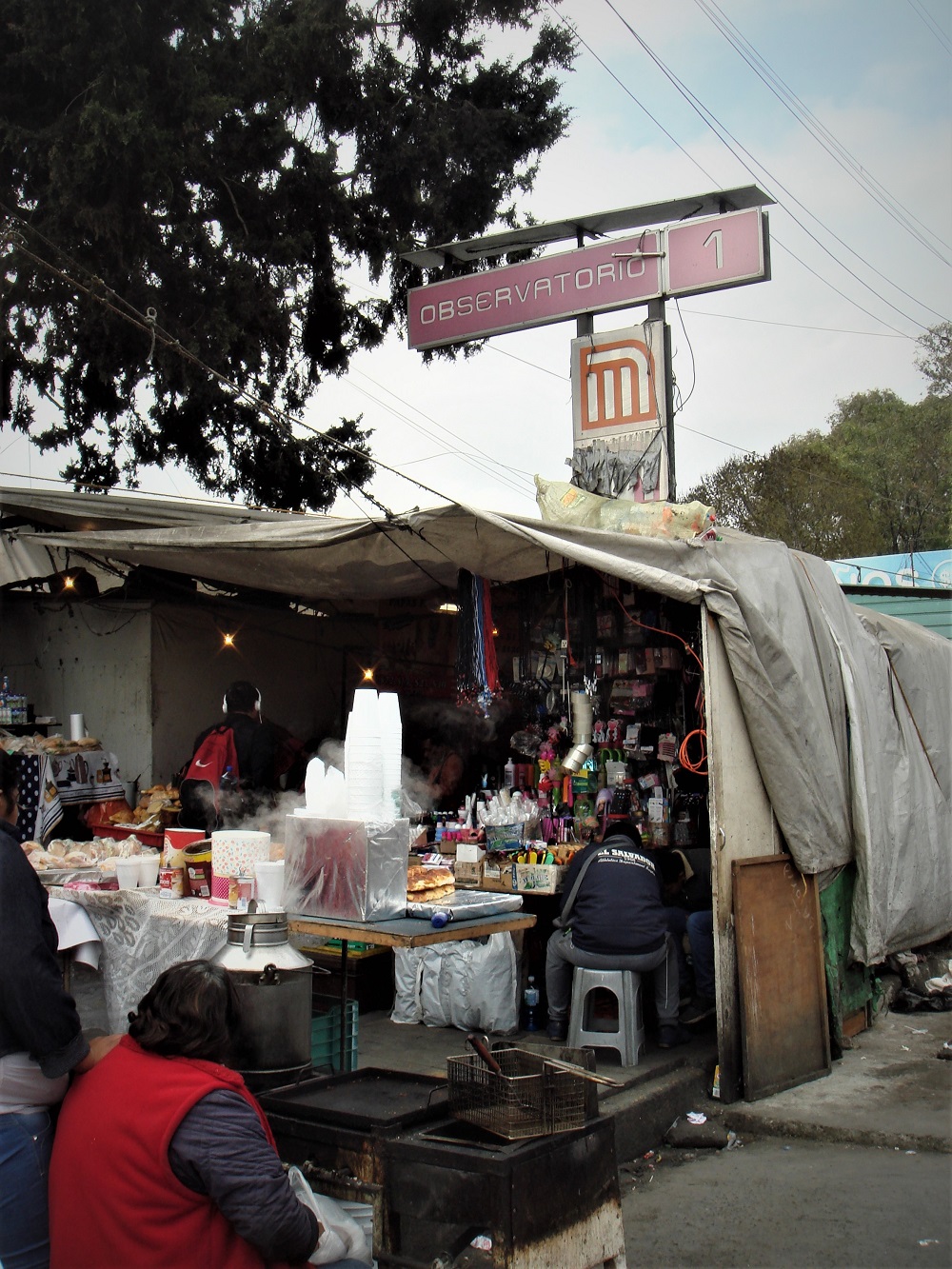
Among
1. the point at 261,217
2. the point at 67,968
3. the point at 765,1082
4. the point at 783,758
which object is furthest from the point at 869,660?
the point at 261,217

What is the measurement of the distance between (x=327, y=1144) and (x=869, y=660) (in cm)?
546

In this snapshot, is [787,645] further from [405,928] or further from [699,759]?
[405,928]

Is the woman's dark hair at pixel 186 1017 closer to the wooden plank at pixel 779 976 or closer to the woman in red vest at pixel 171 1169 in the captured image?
the woman in red vest at pixel 171 1169

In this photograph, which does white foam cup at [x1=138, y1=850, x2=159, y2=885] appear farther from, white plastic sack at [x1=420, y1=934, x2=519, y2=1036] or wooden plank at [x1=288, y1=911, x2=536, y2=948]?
white plastic sack at [x1=420, y1=934, x2=519, y2=1036]

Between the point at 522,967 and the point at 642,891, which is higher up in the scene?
the point at 642,891

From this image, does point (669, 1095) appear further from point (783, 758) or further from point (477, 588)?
point (477, 588)

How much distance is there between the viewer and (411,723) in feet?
32.9


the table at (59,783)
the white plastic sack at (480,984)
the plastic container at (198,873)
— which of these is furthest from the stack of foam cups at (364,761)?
the table at (59,783)

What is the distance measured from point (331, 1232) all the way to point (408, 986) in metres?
4.30

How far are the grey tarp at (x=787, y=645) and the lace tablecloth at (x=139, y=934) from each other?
2460 mm

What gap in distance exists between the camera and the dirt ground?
4.26 meters

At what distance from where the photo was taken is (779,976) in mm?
6059

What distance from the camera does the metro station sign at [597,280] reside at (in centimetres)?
764

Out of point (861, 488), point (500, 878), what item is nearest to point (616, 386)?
point (500, 878)
